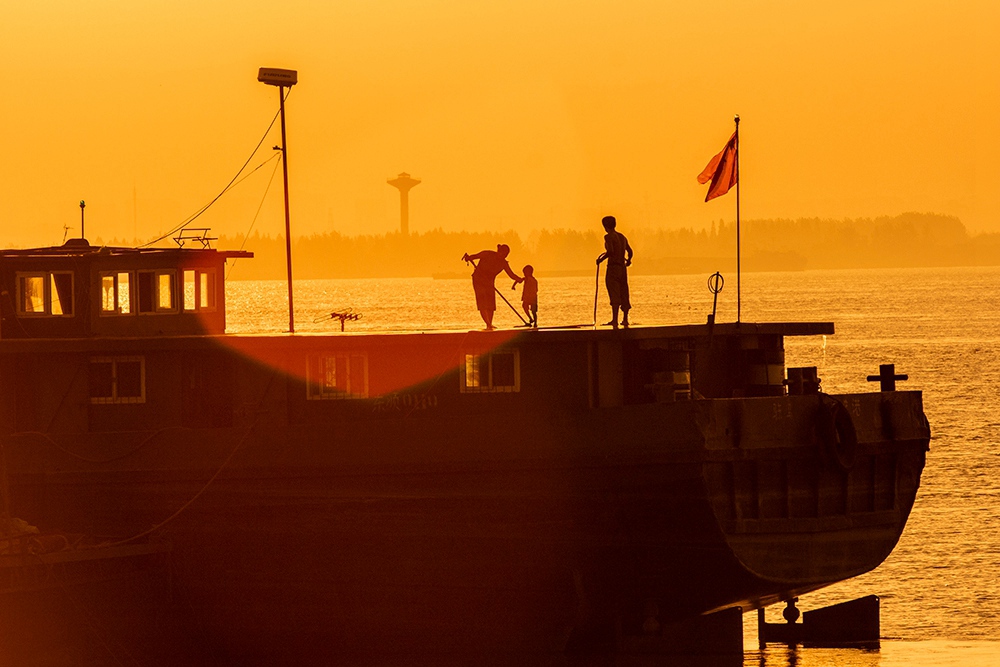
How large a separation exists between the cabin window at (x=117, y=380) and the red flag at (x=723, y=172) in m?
9.53

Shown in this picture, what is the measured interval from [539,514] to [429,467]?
1746 mm

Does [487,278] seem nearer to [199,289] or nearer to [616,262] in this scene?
[616,262]

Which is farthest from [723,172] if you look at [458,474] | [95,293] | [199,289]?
[95,293]

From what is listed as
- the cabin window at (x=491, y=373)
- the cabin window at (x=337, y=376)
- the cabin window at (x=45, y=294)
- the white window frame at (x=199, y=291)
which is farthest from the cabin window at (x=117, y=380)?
the cabin window at (x=491, y=373)

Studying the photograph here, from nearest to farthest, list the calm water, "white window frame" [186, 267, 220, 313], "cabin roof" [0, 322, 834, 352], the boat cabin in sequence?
"cabin roof" [0, 322, 834, 352], the boat cabin, "white window frame" [186, 267, 220, 313], the calm water

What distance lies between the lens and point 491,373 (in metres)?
25.3

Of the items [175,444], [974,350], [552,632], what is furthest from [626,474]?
[974,350]

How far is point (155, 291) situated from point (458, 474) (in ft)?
20.9

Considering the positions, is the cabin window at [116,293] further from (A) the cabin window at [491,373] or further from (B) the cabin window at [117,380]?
(A) the cabin window at [491,373]

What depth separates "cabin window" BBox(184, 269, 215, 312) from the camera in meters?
27.4

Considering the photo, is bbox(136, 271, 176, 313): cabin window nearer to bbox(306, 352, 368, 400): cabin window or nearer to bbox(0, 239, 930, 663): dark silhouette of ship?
bbox(0, 239, 930, 663): dark silhouette of ship

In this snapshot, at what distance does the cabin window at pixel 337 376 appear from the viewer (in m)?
25.5

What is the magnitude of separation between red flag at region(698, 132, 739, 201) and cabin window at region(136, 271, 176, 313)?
29.2 ft

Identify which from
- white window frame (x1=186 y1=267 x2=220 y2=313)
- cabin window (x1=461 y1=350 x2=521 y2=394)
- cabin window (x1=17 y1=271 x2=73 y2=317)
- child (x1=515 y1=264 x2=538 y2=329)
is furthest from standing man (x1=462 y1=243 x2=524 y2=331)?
cabin window (x1=17 y1=271 x2=73 y2=317)
